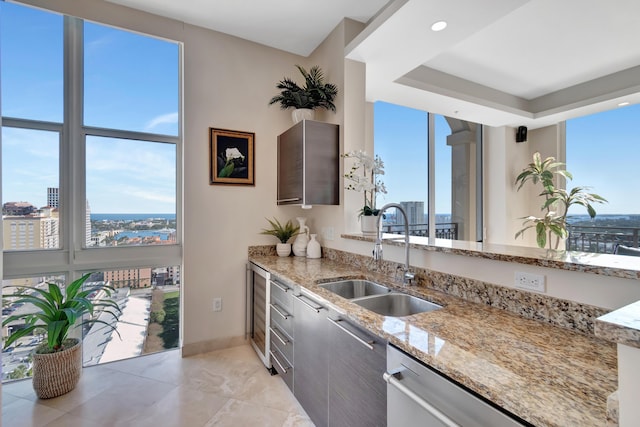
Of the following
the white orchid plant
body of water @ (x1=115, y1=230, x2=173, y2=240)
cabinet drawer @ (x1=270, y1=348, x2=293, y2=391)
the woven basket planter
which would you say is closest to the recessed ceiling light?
the white orchid plant

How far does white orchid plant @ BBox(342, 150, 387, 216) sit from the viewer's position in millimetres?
2148

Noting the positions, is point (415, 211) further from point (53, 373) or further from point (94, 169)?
point (53, 373)

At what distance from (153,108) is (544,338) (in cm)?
302

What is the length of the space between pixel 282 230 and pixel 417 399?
6.88 ft

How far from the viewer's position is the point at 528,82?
12.0 ft

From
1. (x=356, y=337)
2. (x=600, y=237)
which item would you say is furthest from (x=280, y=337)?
(x=600, y=237)

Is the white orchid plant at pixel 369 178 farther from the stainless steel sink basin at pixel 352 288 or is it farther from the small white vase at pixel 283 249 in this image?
the small white vase at pixel 283 249

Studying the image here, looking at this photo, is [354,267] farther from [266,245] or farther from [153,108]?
[153,108]

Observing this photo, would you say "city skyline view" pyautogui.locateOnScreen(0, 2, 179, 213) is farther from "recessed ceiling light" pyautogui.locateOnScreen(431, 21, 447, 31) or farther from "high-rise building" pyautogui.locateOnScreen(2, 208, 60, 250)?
"recessed ceiling light" pyautogui.locateOnScreen(431, 21, 447, 31)

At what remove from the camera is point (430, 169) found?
397cm

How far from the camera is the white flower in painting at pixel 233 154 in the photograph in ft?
8.84

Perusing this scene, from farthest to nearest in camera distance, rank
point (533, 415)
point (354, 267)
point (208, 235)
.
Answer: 1. point (208, 235)
2. point (354, 267)
3. point (533, 415)

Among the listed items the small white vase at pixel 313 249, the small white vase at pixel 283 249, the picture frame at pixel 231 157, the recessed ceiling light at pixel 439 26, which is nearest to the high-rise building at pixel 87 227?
the picture frame at pixel 231 157

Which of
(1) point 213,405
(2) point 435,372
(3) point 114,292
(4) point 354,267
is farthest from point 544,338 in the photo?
(3) point 114,292
